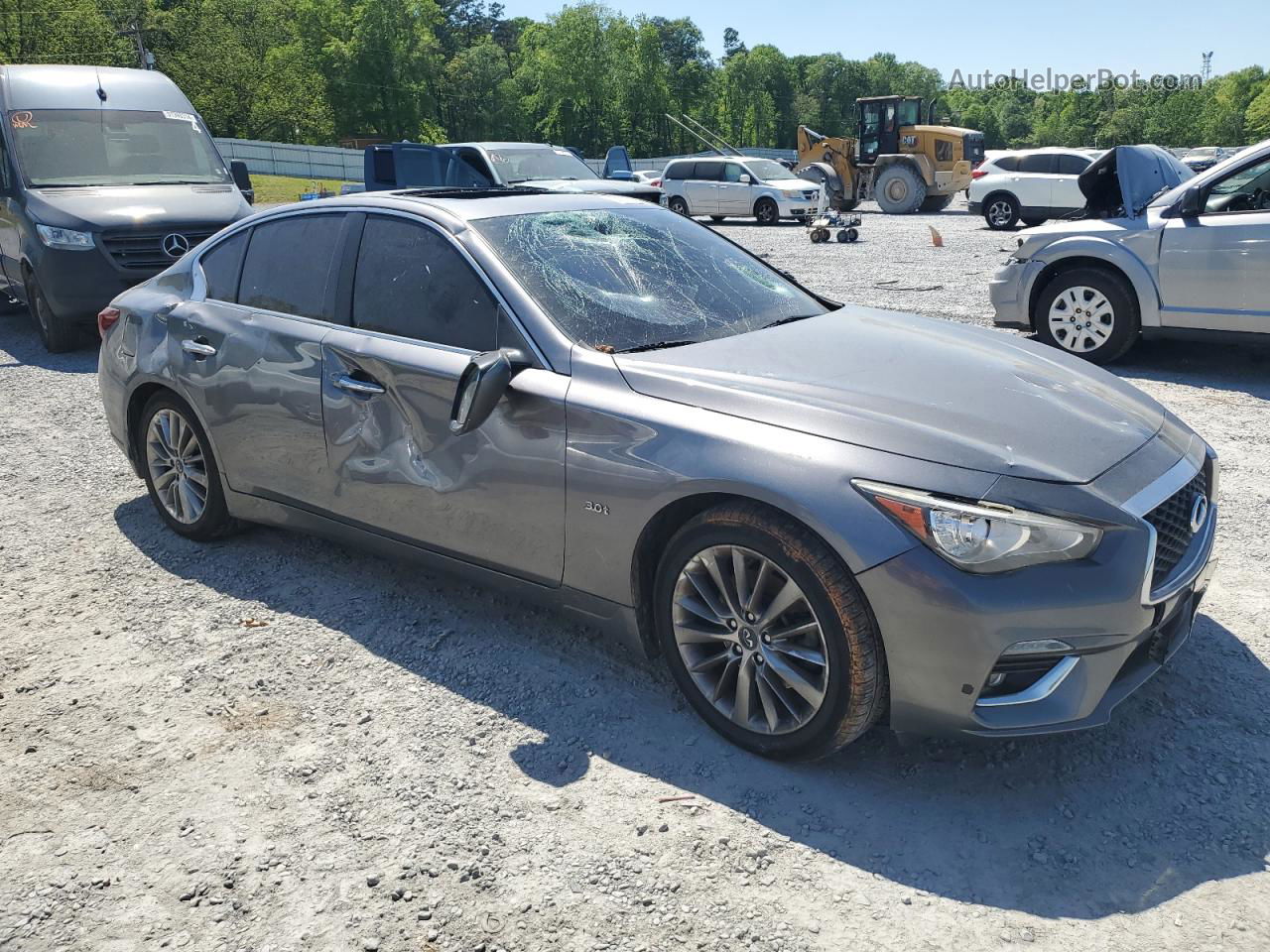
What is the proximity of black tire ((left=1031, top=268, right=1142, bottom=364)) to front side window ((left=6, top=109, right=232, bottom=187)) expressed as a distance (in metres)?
8.23

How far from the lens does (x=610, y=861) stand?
2.75m

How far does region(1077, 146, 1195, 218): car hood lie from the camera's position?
8.28 meters

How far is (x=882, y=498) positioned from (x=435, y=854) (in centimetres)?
152

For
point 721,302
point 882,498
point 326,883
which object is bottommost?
point 326,883

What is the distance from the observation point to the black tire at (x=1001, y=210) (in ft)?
76.2

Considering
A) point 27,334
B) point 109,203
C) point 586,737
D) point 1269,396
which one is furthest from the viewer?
point 27,334

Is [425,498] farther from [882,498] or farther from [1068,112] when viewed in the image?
[1068,112]

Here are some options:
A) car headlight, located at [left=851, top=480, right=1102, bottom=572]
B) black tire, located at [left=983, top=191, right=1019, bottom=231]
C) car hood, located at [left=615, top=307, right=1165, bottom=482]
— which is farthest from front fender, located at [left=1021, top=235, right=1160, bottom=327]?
black tire, located at [left=983, top=191, right=1019, bottom=231]

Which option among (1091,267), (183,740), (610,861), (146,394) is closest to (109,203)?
(146,394)

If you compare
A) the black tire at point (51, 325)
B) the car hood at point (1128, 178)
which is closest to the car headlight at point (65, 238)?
the black tire at point (51, 325)

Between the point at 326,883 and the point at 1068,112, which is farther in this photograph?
the point at 1068,112

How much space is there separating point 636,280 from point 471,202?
2.59 ft

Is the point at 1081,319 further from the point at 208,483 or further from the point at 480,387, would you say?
the point at 208,483

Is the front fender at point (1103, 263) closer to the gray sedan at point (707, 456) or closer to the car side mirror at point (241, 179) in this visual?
the gray sedan at point (707, 456)
